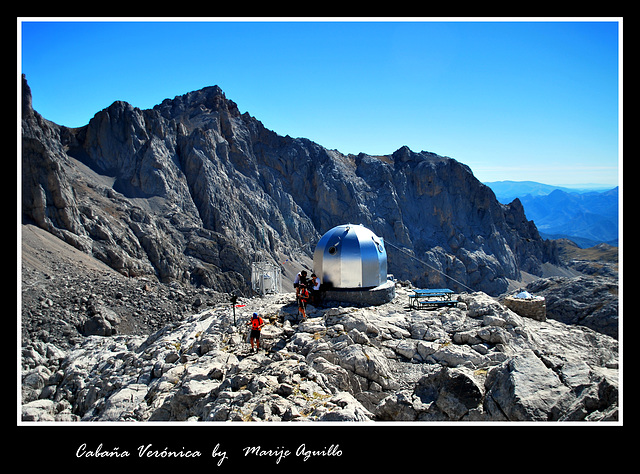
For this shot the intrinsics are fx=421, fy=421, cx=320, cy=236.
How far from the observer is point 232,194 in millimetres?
78312

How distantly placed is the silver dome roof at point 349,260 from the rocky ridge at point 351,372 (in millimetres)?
1662

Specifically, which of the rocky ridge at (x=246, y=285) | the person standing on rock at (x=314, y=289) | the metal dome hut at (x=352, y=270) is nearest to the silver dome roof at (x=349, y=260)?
the metal dome hut at (x=352, y=270)

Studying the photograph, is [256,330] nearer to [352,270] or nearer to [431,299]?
[352,270]

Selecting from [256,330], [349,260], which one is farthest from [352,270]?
[256,330]

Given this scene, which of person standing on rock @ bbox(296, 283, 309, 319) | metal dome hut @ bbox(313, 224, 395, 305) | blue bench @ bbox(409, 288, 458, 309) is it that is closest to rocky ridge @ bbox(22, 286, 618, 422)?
person standing on rock @ bbox(296, 283, 309, 319)

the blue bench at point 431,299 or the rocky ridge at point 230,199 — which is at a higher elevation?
the rocky ridge at point 230,199

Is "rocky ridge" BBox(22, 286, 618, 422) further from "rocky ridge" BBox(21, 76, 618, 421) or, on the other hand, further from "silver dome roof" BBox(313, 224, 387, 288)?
"silver dome roof" BBox(313, 224, 387, 288)

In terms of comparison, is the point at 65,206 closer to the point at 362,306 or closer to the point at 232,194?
the point at 232,194

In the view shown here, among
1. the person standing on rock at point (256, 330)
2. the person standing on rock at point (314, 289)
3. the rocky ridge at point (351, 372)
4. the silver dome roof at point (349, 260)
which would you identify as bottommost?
the rocky ridge at point (351, 372)

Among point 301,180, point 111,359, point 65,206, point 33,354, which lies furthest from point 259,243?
point 111,359

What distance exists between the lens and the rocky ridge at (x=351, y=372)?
9172 millimetres

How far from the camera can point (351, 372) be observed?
1290cm

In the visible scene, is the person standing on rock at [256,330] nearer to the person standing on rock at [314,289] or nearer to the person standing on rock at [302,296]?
the person standing on rock at [302,296]
